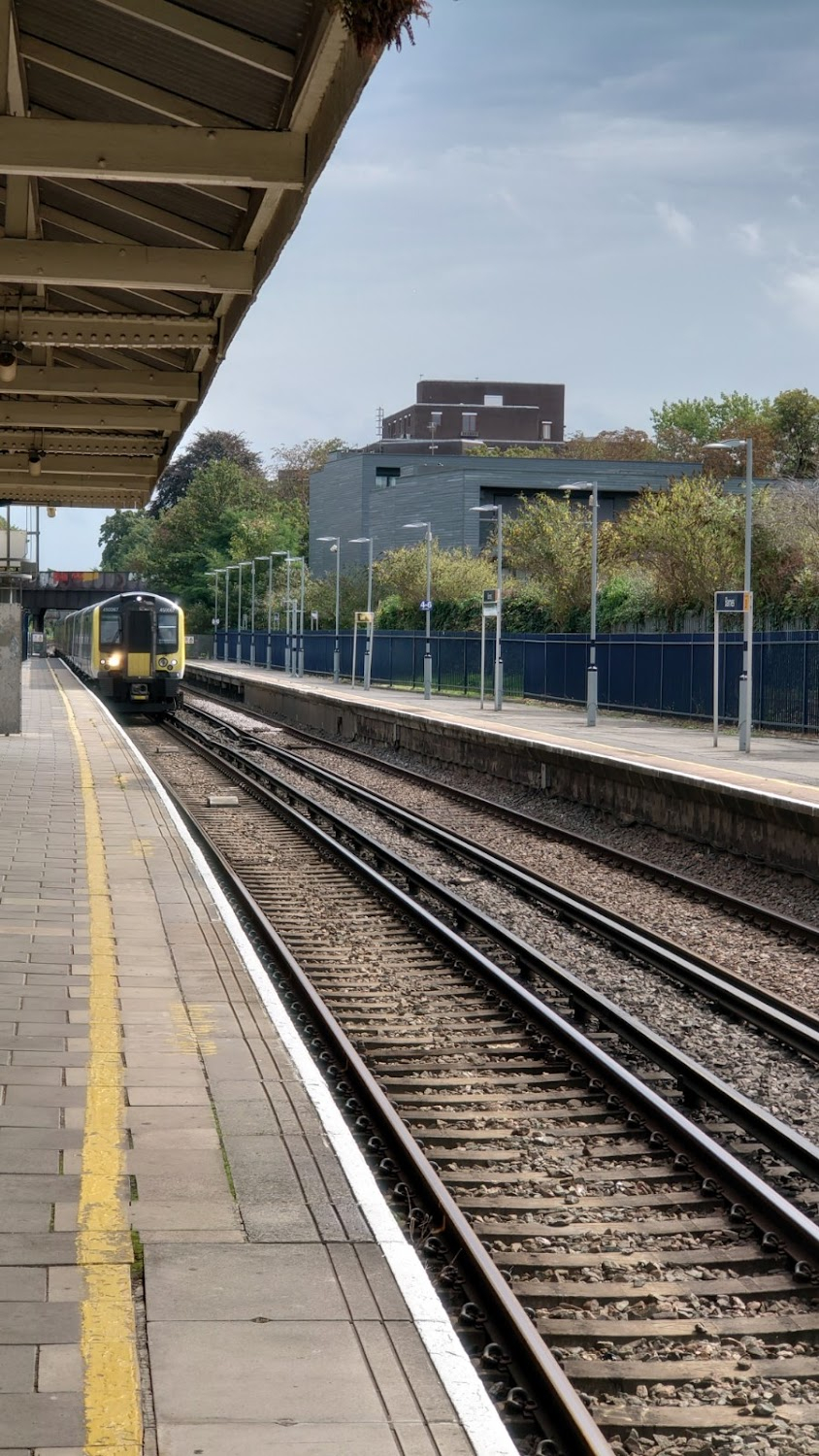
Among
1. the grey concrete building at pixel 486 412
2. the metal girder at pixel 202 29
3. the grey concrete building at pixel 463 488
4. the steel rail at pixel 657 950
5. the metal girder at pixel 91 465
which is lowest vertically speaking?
the steel rail at pixel 657 950

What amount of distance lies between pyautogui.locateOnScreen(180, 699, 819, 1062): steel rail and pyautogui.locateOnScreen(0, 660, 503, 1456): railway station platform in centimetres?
277

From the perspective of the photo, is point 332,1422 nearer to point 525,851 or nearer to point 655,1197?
point 655,1197

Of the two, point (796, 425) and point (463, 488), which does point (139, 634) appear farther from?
point (796, 425)

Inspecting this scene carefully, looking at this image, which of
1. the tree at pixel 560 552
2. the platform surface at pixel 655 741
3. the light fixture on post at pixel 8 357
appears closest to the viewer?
the light fixture on post at pixel 8 357

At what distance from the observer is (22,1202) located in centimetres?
518

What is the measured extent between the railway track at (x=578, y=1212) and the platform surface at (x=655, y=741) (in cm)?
788

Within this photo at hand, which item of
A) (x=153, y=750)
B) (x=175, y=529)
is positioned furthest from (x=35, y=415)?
(x=175, y=529)

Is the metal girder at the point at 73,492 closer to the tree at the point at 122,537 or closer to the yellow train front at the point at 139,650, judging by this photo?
the yellow train front at the point at 139,650

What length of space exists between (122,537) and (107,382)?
6736 inches

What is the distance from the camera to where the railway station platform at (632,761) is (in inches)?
683

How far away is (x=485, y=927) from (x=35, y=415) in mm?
6942

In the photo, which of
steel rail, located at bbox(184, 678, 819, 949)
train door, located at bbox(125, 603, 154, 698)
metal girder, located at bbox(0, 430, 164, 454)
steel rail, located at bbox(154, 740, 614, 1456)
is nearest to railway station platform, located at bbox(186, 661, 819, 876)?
steel rail, located at bbox(184, 678, 819, 949)

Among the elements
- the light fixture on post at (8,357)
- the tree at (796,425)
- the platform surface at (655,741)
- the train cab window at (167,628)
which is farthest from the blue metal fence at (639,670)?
the tree at (796,425)

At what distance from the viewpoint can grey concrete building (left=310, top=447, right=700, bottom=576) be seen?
3029 inches
